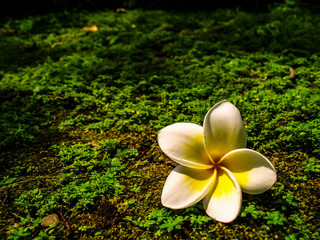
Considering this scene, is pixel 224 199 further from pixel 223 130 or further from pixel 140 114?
pixel 140 114

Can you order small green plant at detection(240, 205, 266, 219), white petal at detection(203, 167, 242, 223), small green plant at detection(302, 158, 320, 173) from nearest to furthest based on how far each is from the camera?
white petal at detection(203, 167, 242, 223)
small green plant at detection(240, 205, 266, 219)
small green plant at detection(302, 158, 320, 173)

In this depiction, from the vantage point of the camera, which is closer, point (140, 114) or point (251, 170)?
point (251, 170)

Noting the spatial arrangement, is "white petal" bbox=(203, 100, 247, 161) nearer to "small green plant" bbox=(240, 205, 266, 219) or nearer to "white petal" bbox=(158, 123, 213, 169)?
"white petal" bbox=(158, 123, 213, 169)

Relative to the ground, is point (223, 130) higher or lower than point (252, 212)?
higher

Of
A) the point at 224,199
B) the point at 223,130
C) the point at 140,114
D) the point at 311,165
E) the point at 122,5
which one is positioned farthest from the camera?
the point at 122,5

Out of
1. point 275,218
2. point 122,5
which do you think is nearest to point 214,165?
point 275,218

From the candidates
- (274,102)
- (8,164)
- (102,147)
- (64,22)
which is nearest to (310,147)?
(274,102)

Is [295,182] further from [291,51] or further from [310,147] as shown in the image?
[291,51]

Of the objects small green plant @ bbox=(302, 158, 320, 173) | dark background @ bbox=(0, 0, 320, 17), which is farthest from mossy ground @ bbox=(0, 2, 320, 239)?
dark background @ bbox=(0, 0, 320, 17)
